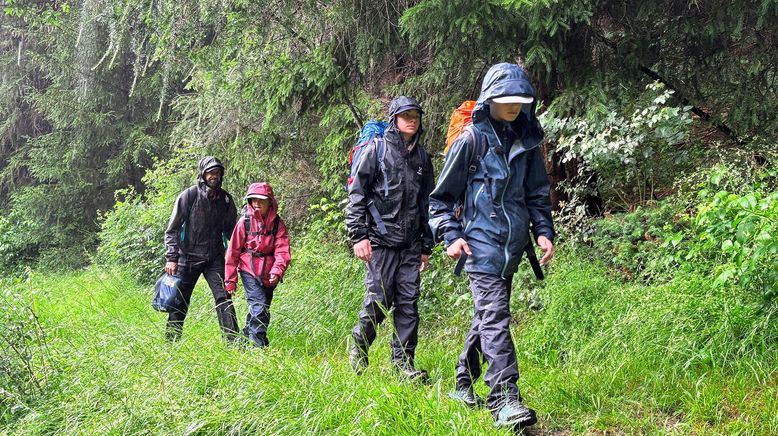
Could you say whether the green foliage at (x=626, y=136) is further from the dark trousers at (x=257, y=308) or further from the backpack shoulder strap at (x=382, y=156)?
the dark trousers at (x=257, y=308)

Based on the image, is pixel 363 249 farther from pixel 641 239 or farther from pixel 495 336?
pixel 641 239

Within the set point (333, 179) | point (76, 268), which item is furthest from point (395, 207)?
point (76, 268)

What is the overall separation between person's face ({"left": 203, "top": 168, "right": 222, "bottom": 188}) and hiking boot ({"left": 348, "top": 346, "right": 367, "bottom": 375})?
7.97 ft

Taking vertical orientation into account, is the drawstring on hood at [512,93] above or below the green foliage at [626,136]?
above

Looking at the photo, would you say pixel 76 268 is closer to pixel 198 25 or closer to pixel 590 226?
pixel 198 25

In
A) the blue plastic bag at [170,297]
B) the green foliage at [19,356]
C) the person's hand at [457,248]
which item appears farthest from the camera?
the blue plastic bag at [170,297]

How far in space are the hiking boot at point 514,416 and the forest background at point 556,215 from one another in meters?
0.11

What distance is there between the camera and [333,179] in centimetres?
808

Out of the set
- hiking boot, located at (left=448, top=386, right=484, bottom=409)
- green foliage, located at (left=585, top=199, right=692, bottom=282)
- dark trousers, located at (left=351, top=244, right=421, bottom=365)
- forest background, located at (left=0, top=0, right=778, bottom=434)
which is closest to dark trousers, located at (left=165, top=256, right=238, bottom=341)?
forest background, located at (left=0, top=0, right=778, bottom=434)

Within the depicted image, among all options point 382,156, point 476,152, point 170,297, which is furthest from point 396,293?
point 170,297

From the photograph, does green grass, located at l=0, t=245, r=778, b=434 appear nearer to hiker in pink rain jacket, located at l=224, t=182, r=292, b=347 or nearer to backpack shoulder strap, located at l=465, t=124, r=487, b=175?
hiker in pink rain jacket, located at l=224, t=182, r=292, b=347

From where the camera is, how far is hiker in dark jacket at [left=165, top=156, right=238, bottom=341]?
5832 millimetres

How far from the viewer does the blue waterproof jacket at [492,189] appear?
3.44 m

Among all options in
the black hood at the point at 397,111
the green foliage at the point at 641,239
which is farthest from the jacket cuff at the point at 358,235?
the green foliage at the point at 641,239
